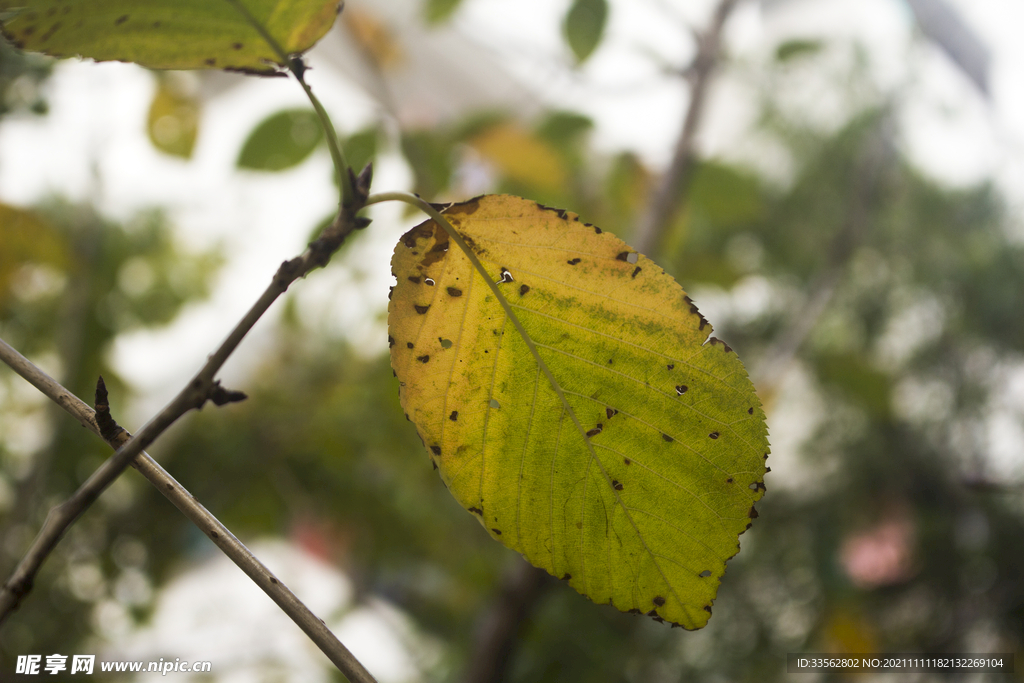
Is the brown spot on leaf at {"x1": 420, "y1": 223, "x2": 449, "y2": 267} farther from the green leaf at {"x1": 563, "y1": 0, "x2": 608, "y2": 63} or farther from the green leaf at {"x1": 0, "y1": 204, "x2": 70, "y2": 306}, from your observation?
the green leaf at {"x1": 0, "y1": 204, "x2": 70, "y2": 306}

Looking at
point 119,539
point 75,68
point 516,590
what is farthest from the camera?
point 119,539

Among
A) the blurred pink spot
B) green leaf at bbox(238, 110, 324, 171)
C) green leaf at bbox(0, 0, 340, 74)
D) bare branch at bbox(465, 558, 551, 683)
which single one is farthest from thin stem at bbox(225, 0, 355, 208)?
the blurred pink spot

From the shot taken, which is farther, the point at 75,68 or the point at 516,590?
the point at 75,68

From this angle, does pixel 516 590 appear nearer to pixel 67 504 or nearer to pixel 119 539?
pixel 67 504

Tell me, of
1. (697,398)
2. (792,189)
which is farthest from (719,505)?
(792,189)

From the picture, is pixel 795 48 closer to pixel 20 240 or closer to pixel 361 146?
pixel 361 146
